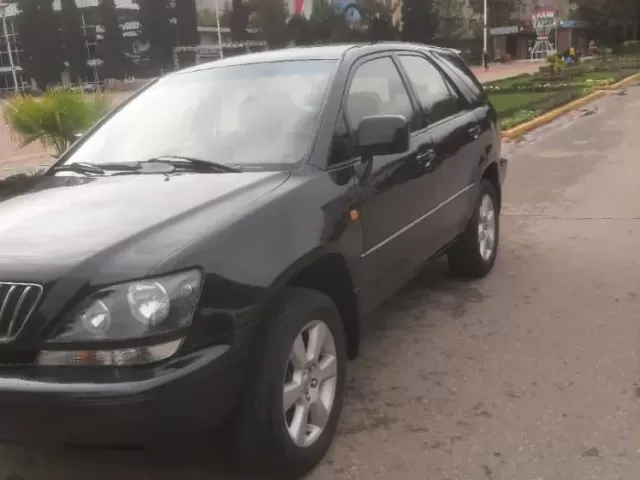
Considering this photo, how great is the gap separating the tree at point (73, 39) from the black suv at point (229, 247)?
57308 millimetres

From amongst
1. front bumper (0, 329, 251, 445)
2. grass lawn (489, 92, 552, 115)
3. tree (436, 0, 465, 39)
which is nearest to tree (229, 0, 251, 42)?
tree (436, 0, 465, 39)

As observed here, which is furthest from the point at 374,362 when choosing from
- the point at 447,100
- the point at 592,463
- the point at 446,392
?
the point at 447,100

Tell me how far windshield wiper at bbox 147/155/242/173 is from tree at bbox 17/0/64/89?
2303 inches

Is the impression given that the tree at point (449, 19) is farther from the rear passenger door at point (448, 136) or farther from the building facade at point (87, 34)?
the rear passenger door at point (448, 136)

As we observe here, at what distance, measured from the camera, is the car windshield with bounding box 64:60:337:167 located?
3613 millimetres

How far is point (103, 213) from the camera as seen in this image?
2973 millimetres

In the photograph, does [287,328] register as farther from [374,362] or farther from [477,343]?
[477,343]

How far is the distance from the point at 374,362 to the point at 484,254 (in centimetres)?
170

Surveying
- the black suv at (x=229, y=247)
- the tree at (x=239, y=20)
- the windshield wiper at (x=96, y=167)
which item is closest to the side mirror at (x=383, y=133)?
the black suv at (x=229, y=247)

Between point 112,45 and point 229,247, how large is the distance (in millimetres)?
62072

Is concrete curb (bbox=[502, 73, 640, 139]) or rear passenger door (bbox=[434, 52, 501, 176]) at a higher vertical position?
rear passenger door (bbox=[434, 52, 501, 176])

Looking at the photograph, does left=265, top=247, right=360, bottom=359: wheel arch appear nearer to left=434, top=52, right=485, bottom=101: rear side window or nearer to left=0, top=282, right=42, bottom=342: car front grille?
left=0, top=282, right=42, bottom=342: car front grille

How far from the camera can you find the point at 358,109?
Answer: 391 centimetres

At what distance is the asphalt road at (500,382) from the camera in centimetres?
314
